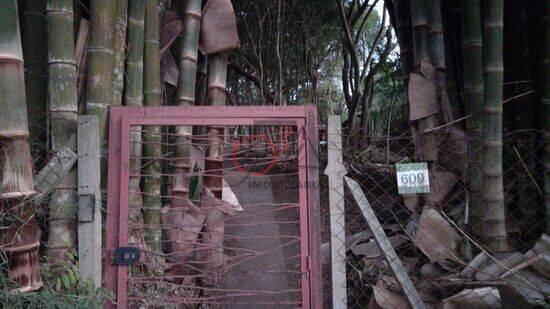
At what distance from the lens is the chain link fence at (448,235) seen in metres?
3.18

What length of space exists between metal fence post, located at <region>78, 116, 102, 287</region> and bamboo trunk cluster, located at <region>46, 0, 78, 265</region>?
100 millimetres

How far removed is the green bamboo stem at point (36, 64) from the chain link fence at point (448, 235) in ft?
6.82

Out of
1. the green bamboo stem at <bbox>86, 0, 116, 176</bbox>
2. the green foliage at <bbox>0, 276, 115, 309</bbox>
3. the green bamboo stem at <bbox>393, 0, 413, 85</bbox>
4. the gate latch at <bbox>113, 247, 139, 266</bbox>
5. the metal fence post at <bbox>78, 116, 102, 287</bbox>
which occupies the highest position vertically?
the green bamboo stem at <bbox>393, 0, 413, 85</bbox>

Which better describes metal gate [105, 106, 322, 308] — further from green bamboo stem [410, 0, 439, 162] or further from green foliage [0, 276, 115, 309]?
green bamboo stem [410, 0, 439, 162]

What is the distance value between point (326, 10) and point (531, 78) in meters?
8.61

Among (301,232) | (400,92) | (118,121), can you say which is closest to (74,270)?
(118,121)

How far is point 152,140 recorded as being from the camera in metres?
3.64

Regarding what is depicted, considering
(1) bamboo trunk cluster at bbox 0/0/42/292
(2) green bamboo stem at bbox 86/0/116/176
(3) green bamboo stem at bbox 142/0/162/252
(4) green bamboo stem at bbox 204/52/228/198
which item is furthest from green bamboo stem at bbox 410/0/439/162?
(1) bamboo trunk cluster at bbox 0/0/42/292

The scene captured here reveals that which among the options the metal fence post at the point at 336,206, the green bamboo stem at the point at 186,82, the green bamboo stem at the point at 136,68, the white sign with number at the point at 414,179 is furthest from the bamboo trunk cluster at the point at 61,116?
the white sign with number at the point at 414,179

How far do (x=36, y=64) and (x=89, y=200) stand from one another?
3.82ft

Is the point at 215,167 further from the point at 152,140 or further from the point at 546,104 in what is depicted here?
the point at 546,104

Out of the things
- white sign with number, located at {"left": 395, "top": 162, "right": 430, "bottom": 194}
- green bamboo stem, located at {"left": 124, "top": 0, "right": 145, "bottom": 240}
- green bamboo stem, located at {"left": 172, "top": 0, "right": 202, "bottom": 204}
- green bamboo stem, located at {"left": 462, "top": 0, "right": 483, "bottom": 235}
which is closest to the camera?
white sign with number, located at {"left": 395, "top": 162, "right": 430, "bottom": 194}

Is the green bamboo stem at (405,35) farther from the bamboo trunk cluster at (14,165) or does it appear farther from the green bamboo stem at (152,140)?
the bamboo trunk cluster at (14,165)

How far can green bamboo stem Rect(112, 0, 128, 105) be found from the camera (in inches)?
135
